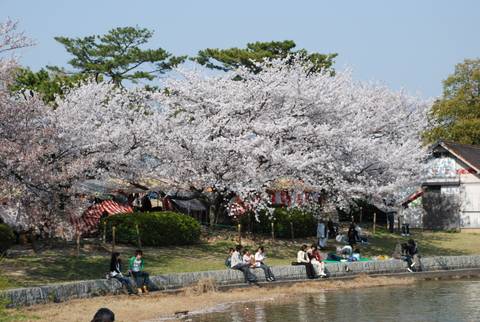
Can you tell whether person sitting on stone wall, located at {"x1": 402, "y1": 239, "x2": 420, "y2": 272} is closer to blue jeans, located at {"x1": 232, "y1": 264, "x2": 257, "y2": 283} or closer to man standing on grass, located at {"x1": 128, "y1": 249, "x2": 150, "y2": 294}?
blue jeans, located at {"x1": 232, "y1": 264, "x2": 257, "y2": 283}

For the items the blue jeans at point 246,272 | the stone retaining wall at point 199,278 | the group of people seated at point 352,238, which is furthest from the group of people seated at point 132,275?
the group of people seated at point 352,238

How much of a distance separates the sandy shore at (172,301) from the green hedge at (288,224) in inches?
400

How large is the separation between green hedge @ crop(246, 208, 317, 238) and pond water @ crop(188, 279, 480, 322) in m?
11.7

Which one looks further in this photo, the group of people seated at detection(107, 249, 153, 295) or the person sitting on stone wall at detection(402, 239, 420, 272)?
the person sitting on stone wall at detection(402, 239, 420, 272)

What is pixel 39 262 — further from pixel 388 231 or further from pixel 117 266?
pixel 388 231

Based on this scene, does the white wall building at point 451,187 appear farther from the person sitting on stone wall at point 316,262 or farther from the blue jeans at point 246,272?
the blue jeans at point 246,272

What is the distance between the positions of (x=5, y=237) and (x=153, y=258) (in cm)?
614

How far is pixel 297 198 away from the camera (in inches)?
1613

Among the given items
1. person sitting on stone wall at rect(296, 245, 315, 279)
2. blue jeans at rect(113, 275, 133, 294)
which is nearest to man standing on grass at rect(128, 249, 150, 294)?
blue jeans at rect(113, 275, 133, 294)

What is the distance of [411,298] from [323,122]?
1577 cm

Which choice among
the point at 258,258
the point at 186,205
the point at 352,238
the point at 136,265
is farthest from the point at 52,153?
the point at 186,205

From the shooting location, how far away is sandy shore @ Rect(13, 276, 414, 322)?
2328cm

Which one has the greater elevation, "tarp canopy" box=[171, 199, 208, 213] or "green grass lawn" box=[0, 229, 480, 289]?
"tarp canopy" box=[171, 199, 208, 213]

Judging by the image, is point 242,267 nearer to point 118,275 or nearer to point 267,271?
point 267,271
